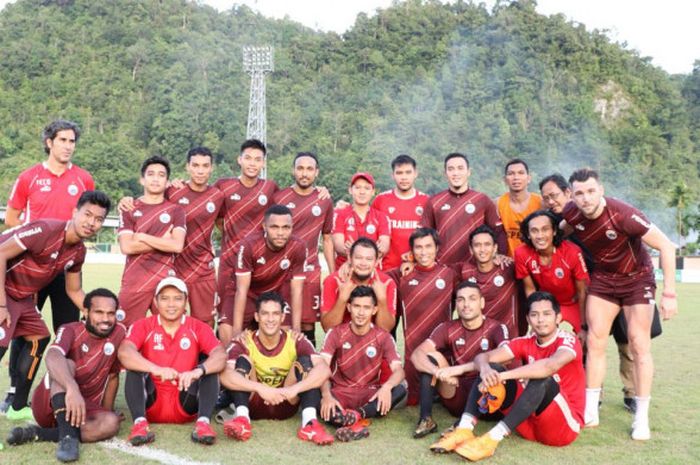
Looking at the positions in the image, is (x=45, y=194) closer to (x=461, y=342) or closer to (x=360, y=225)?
(x=360, y=225)

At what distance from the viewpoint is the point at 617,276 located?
5.73m

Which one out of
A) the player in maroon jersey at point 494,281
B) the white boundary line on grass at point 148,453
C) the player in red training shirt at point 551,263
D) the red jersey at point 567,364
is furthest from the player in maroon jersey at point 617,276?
the white boundary line on grass at point 148,453

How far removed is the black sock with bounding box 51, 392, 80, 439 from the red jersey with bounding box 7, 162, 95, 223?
207cm

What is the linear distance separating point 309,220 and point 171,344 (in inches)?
85.7

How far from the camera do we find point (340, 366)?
572 cm

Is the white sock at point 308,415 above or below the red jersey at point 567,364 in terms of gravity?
below

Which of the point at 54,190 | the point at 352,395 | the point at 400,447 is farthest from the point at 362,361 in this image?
the point at 54,190

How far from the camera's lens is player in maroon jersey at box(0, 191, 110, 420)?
5.25 m

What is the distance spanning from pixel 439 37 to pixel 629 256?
273ft

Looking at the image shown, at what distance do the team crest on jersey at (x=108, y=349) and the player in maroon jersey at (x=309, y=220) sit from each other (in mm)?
2025

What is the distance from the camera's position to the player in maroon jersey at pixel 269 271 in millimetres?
6078

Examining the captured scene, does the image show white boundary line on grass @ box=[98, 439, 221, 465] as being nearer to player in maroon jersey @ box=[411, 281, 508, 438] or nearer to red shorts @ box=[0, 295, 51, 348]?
red shorts @ box=[0, 295, 51, 348]

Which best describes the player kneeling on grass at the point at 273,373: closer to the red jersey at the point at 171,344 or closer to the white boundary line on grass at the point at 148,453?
the red jersey at the point at 171,344

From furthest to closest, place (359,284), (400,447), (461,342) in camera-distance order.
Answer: (359,284) → (461,342) → (400,447)
